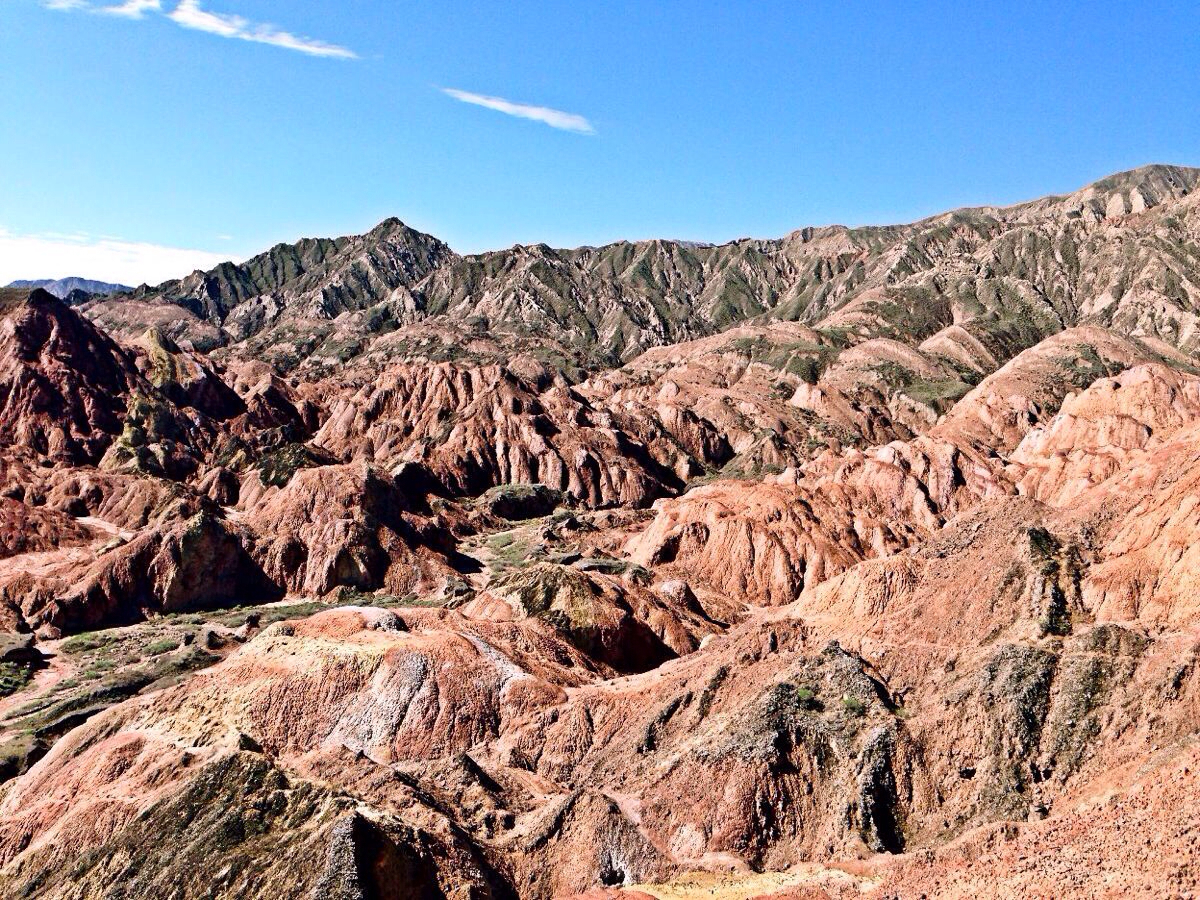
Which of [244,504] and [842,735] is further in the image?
[244,504]

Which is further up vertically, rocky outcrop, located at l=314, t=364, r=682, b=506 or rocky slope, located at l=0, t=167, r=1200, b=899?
rocky outcrop, located at l=314, t=364, r=682, b=506

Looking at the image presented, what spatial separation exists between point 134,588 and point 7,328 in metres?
61.6

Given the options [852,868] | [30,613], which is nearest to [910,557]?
[852,868]

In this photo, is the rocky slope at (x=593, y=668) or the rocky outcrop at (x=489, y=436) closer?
the rocky slope at (x=593, y=668)

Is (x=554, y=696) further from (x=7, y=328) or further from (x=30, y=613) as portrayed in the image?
(x=7, y=328)

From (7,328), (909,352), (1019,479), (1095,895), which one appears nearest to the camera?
(1095,895)

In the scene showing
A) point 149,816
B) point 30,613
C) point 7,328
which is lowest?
point 30,613

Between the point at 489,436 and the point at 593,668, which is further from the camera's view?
the point at 489,436

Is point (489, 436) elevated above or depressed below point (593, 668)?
above

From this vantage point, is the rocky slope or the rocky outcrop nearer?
the rocky slope

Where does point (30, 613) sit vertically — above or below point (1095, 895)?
below

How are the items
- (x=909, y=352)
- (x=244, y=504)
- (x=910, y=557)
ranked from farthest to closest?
(x=909, y=352)
(x=244, y=504)
(x=910, y=557)

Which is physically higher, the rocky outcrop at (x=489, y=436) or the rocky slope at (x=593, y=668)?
the rocky outcrop at (x=489, y=436)

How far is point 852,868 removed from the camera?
22891mm
